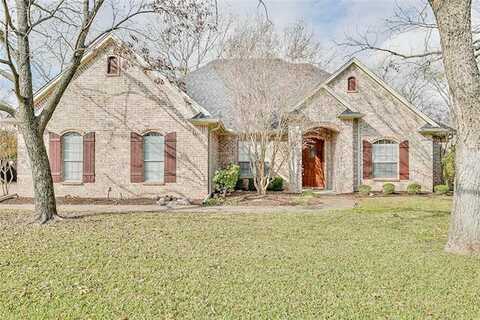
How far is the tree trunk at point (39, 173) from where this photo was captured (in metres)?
9.70

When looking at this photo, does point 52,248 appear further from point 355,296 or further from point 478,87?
point 478,87

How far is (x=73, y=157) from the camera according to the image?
15.3 metres

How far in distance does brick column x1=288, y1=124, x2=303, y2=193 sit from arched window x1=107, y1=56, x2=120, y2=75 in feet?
25.2

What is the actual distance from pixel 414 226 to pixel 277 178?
8984 mm

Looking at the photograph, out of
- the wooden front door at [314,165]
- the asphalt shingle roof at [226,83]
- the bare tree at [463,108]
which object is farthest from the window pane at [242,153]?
the bare tree at [463,108]

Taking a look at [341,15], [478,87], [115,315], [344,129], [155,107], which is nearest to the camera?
[115,315]

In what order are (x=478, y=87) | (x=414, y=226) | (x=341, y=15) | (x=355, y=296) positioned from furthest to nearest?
(x=341, y=15) → (x=414, y=226) → (x=478, y=87) → (x=355, y=296)

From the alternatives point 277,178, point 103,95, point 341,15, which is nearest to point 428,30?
point 341,15

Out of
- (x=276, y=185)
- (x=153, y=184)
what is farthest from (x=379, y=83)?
(x=153, y=184)

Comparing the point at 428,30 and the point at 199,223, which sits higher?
the point at 428,30

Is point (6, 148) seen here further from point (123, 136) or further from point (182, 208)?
point (182, 208)

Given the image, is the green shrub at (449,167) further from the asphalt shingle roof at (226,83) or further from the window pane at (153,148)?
the window pane at (153,148)

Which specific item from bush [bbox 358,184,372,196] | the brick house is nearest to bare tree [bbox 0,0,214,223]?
the brick house

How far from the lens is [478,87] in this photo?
6.53 m
